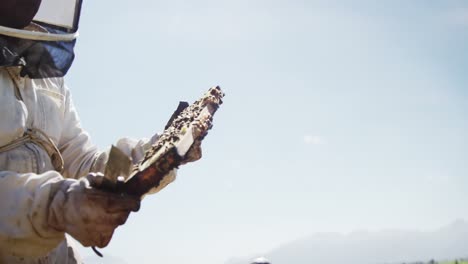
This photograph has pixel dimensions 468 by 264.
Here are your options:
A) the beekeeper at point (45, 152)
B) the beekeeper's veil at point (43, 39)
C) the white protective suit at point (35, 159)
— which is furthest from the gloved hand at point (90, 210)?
the beekeeper's veil at point (43, 39)

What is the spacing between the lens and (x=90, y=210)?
2.50 m

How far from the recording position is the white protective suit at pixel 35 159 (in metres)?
2.77

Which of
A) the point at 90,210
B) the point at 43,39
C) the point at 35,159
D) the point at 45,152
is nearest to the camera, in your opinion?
the point at 90,210

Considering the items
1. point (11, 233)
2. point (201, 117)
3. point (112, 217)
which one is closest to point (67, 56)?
point (201, 117)

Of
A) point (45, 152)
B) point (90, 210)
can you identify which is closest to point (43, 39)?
point (45, 152)

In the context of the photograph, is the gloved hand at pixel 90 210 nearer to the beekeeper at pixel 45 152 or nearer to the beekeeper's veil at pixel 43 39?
the beekeeper at pixel 45 152

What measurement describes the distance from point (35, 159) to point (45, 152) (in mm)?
157

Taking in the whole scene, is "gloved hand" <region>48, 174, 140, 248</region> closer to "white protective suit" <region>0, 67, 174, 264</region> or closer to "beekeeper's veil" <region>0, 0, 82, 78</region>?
"white protective suit" <region>0, 67, 174, 264</region>

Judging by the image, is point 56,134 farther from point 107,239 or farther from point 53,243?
point 107,239

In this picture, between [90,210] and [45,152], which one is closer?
[90,210]

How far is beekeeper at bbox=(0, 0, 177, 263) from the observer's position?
257 cm

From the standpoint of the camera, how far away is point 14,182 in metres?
2.86

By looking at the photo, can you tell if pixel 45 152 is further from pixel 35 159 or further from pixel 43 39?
pixel 43 39

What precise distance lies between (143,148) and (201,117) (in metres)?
0.78
